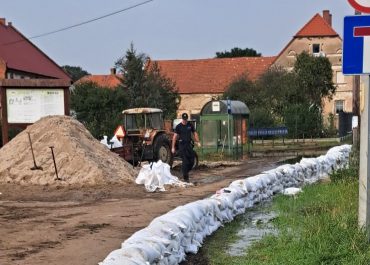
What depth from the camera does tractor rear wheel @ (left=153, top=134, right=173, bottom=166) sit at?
21439 millimetres

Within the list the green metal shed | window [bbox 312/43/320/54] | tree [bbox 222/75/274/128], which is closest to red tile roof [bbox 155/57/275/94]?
window [bbox 312/43/320/54]

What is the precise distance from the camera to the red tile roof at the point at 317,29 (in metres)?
65.7

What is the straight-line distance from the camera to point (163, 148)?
71.3ft

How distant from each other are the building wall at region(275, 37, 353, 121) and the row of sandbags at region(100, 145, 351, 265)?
4973 cm

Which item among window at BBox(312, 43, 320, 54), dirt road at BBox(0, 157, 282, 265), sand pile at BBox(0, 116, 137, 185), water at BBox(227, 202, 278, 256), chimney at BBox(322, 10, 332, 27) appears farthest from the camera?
chimney at BBox(322, 10, 332, 27)

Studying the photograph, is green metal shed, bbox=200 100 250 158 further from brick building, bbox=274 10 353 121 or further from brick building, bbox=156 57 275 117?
brick building, bbox=156 57 275 117

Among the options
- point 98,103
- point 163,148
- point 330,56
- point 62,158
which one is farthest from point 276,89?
point 62,158

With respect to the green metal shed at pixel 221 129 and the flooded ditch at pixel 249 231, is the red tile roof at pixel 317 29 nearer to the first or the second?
the green metal shed at pixel 221 129

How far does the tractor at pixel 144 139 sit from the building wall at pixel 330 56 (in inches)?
1678

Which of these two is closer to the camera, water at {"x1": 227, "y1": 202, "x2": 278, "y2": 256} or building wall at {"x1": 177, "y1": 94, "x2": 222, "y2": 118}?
water at {"x1": 227, "y1": 202, "x2": 278, "y2": 256}

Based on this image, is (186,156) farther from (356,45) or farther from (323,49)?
(323,49)

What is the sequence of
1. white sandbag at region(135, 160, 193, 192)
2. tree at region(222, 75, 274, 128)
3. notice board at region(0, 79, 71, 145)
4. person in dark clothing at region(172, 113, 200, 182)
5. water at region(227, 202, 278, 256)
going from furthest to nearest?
tree at region(222, 75, 274, 128) < notice board at region(0, 79, 71, 145) < person in dark clothing at region(172, 113, 200, 182) < white sandbag at region(135, 160, 193, 192) < water at region(227, 202, 278, 256)

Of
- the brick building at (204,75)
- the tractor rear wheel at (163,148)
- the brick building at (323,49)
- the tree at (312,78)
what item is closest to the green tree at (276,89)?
the tree at (312,78)

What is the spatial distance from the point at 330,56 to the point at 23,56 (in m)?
31.2
